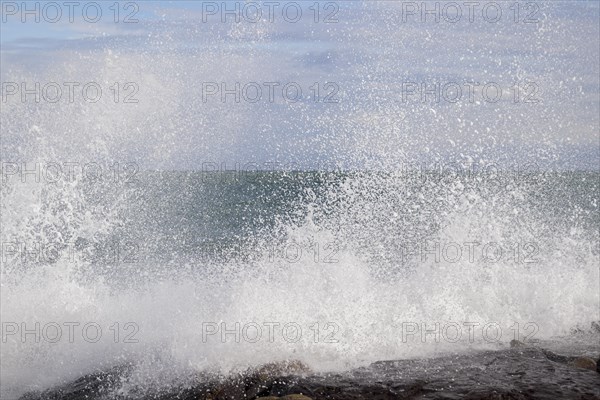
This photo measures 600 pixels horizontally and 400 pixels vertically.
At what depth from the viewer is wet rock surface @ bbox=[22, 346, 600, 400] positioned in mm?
6500

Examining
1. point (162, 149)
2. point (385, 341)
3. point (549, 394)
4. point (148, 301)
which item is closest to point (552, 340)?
point (385, 341)

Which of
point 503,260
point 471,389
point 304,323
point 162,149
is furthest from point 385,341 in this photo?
point 162,149

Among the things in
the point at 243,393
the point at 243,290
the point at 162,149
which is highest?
the point at 162,149

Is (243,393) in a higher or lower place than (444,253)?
lower

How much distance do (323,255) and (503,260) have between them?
133 inches

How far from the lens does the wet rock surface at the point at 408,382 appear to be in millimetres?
6500

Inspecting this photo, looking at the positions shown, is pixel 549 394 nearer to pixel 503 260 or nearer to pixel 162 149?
pixel 503 260

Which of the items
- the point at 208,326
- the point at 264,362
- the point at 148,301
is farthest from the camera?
the point at 148,301

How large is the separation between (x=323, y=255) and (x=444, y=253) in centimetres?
220

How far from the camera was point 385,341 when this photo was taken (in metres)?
8.81

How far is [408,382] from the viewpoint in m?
6.86

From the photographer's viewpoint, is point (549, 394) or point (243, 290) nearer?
point (549, 394)

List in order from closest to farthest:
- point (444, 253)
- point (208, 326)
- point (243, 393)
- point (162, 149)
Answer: point (243, 393) < point (208, 326) < point (444, 253) < point (162, 149)

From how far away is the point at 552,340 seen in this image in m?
9.17
